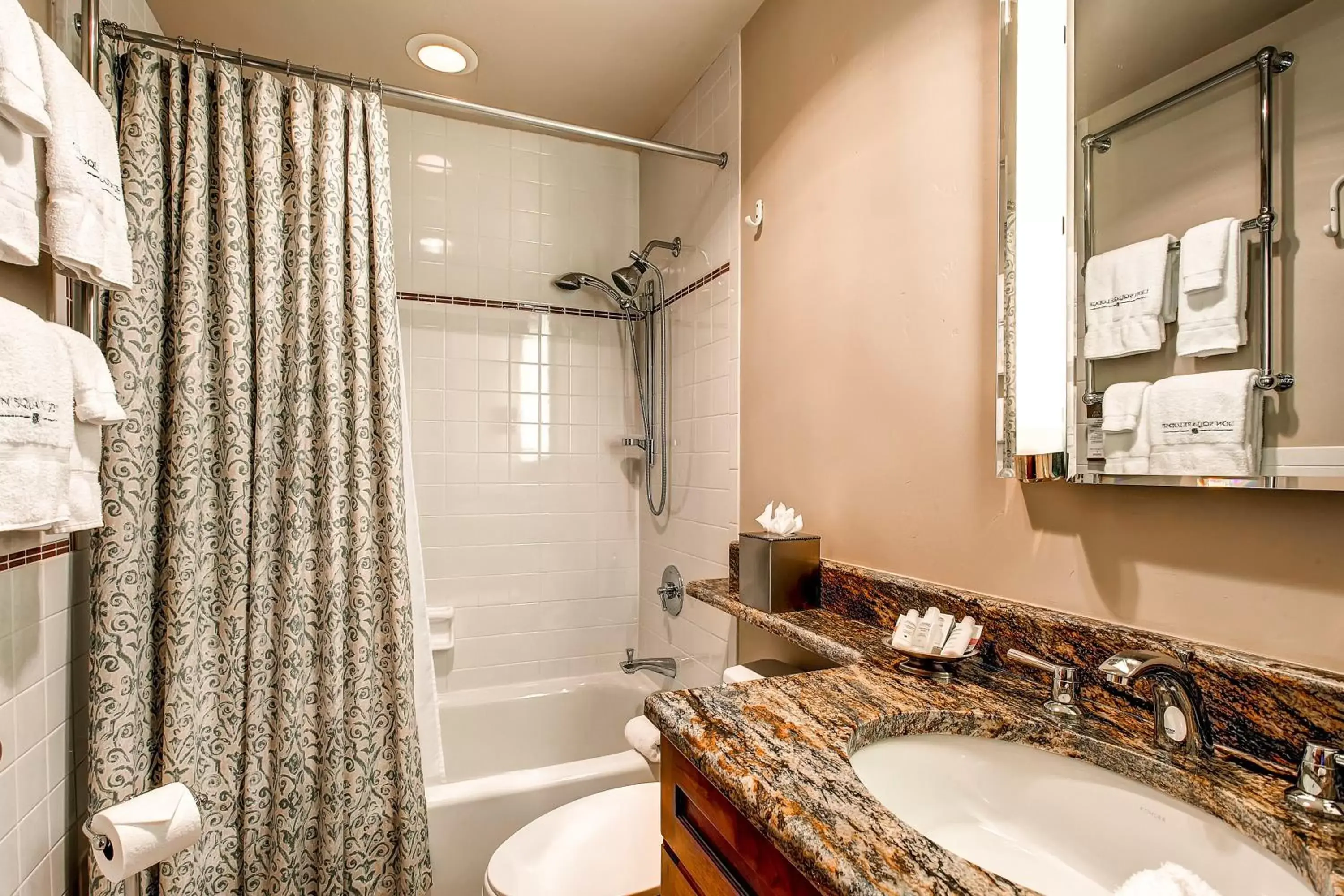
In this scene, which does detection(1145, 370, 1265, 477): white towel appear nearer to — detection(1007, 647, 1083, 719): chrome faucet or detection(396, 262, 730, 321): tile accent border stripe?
detection(1007, 647, 1083, 719): chrome faucet

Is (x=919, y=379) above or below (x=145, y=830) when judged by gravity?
above

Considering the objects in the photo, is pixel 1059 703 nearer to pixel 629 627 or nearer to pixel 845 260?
pixel 845 260

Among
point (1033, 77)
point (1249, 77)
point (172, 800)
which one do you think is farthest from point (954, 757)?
point (172, 800)

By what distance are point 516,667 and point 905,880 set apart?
2166mm

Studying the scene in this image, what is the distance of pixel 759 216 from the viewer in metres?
1.79

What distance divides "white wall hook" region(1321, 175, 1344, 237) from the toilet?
1.11m

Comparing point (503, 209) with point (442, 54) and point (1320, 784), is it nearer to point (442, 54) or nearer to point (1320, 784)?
point (442, 54)

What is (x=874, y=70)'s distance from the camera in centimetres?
136

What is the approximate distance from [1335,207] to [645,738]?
60.5 inches

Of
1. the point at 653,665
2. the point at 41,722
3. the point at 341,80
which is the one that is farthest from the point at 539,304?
the point at 41,722

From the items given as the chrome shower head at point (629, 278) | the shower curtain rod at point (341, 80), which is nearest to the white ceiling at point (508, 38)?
the shower curtain rod at point (341, 80)

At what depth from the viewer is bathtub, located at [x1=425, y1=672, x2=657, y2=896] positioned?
163cm

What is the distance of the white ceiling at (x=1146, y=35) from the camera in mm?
763

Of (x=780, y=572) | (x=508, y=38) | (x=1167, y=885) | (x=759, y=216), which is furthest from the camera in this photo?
(x=508, y=38)
